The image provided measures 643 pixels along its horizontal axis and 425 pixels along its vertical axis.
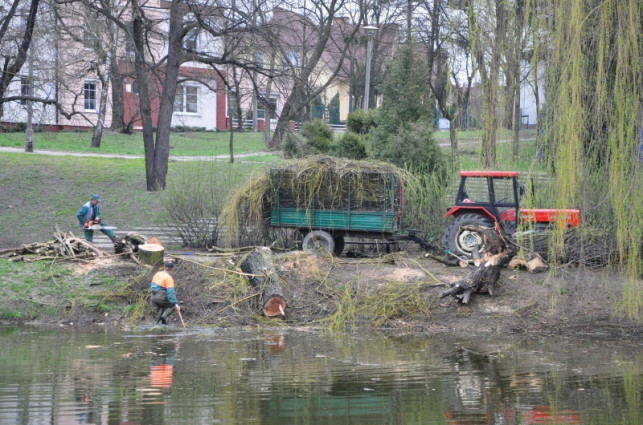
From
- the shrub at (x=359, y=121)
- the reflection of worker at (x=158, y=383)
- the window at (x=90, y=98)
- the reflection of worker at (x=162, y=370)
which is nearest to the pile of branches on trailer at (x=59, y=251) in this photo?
the reflection of worker at (x=158, y=383)

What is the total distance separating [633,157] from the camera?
11898mm

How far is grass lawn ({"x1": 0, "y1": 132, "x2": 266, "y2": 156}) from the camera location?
43.5m

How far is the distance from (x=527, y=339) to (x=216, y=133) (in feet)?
133

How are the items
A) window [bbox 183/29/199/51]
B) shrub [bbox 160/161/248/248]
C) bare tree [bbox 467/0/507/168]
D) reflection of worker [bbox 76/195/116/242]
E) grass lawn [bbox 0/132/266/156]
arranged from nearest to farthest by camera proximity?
bare tree [bbox 467/0/507/168], reflection of worker [bbox 76/195/116/242], shrub [bbox 160/161/248/248], window [bbox 183/29/199/51], grass lawn [bbox 0/132/266/156]

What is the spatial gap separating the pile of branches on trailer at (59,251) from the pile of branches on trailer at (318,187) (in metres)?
3.37

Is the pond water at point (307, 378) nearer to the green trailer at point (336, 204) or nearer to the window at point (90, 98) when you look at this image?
the green trailer at point (336, 204)

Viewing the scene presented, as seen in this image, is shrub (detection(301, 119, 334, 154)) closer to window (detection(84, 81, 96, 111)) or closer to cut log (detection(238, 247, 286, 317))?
cut log (detection(238, 247, 286, 317))

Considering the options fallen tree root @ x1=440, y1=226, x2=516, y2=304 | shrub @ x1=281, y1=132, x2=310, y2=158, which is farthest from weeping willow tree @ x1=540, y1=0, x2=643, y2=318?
shrub @ x1=281, y1=132, x2=310, y2=158

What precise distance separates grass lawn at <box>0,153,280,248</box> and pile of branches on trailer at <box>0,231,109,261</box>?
151 inches

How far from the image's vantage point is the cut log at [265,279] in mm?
18234

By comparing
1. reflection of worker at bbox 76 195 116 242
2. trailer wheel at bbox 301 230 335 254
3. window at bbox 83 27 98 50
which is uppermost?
window at bbox 83 27 98 50

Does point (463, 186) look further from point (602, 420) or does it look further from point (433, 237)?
point (602, 420)

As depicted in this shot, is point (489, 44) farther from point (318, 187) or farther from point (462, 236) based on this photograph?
point (318, 187)

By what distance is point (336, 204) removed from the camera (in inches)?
859
